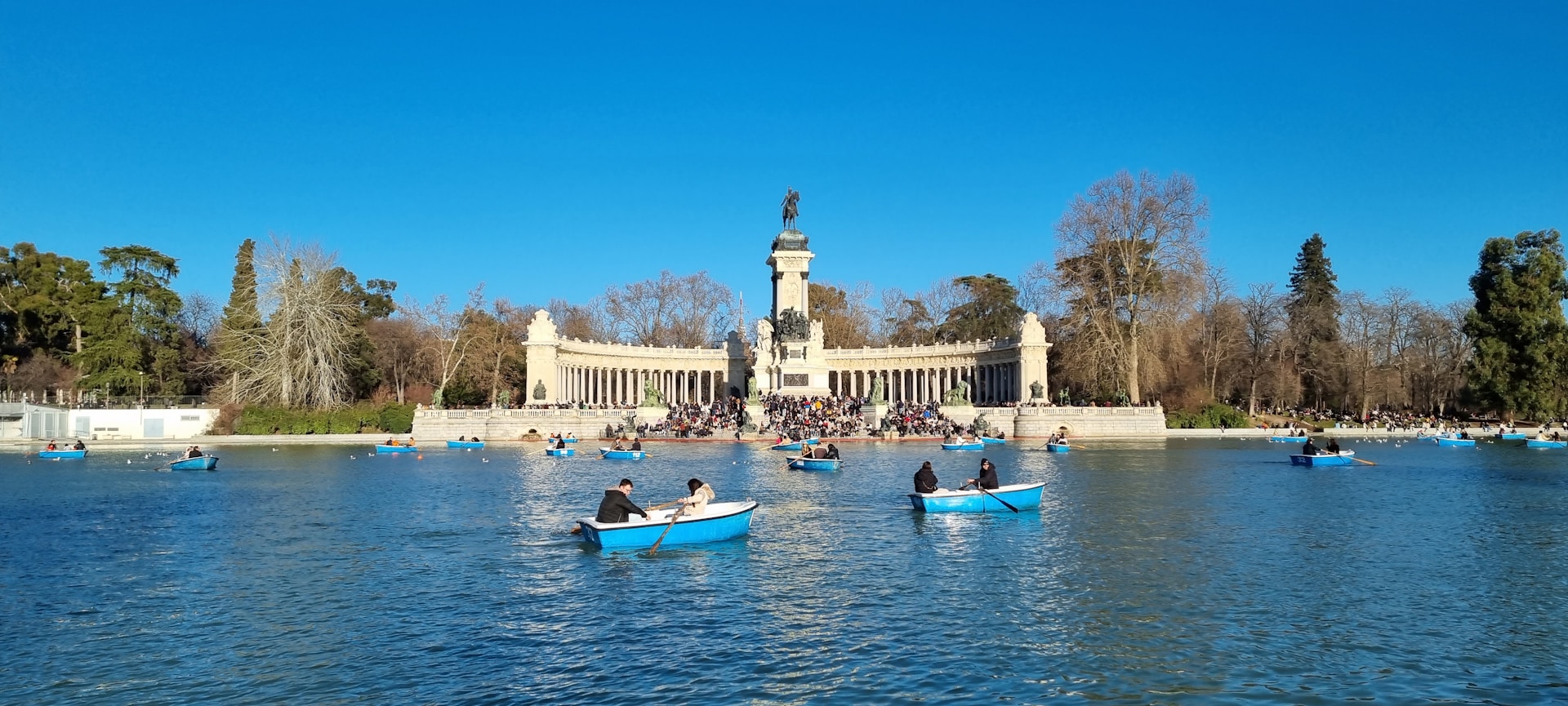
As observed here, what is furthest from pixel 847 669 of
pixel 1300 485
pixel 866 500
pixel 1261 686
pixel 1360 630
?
pixel 1300 485

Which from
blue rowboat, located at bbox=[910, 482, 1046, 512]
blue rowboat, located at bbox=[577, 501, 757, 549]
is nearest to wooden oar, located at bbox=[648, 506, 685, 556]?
blue rowboat, located at bbox=[577, 501, 757, 549]

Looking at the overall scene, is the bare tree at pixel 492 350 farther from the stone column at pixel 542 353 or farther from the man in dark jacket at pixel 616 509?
the man in dark jacket at pixel 616 509

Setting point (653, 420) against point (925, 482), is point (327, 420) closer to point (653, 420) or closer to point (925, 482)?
point (653, 420)

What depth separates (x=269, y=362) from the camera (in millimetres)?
62406

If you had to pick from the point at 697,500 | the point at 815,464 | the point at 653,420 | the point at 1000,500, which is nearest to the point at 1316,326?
the point at 653,420

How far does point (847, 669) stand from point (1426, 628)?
7516mm

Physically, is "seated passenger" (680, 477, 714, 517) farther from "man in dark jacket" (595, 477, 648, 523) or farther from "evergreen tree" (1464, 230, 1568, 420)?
"evergreen tree" (1464, 230, 1568, 420)

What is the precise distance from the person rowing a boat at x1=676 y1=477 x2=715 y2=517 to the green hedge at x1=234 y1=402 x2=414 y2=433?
44200 mm

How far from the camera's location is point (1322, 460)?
3912 centimetres

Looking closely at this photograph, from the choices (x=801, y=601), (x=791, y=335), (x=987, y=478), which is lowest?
(x=801, y=601)

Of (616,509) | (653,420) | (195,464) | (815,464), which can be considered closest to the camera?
(616,509)

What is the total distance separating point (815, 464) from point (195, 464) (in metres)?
22.4

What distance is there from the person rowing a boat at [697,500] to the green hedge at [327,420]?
1740 inches

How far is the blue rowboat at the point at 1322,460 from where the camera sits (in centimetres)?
3909
